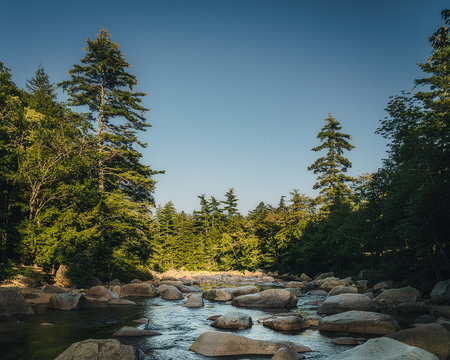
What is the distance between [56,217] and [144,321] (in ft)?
29.0

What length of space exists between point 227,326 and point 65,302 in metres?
5.99

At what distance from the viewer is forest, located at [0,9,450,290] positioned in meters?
12.0

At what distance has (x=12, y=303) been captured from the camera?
880 cm

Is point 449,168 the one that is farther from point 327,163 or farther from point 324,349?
point 327,163

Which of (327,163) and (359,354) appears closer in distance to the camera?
(359,354)

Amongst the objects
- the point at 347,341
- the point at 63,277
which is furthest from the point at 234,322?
the point at 63,277

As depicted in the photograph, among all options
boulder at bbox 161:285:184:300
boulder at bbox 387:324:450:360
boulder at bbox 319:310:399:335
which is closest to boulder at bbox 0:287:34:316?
boulder at bbox 161:285:184:300

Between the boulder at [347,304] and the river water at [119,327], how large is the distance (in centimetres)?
64

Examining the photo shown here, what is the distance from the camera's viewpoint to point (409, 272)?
13852mm

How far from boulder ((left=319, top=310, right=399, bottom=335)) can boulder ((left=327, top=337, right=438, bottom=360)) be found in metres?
3.73

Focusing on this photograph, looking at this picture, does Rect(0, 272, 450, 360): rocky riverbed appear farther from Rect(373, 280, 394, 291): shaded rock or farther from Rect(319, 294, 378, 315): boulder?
Rect(373, 280, 394, 291): shaded rock

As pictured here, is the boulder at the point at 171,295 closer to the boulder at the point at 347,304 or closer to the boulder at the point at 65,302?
the boulder at the point at 65,302

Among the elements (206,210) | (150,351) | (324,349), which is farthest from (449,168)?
(206,210)

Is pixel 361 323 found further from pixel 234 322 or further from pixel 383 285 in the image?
pixel 383 285
